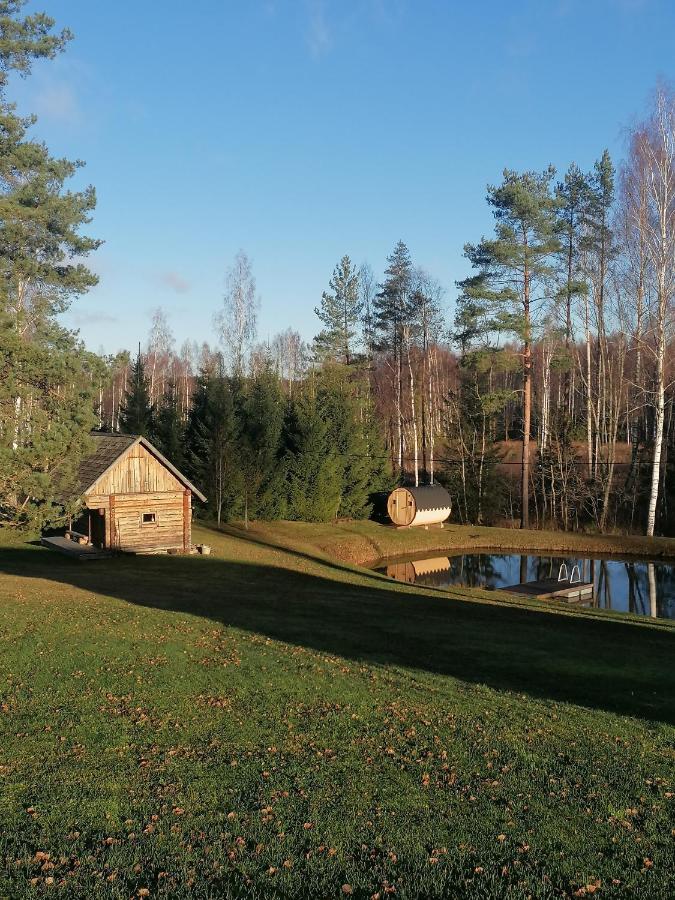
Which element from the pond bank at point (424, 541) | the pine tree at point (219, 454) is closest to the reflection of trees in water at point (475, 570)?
the pond bank at point (424, 541)

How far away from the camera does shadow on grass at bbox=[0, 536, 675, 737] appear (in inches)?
Result: 521

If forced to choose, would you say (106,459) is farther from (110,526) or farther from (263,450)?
(263,450)

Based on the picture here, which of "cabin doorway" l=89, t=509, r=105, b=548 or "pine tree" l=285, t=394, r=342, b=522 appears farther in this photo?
"pine tree" l=285, t=394, r=342, b=522

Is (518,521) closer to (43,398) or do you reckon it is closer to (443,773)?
(43,398)

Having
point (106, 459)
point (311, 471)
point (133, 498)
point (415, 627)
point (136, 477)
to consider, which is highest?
point (106, 459)

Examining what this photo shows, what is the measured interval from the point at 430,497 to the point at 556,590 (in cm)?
1671

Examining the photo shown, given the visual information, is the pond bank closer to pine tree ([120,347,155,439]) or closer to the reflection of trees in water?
the reflection of trees in water

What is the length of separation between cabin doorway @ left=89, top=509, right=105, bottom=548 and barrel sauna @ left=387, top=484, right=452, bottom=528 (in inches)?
751

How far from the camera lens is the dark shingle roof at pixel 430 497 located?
44062 millimetres

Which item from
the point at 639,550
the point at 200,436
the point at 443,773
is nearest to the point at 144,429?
the point at 200,436

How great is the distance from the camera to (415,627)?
17.8 m

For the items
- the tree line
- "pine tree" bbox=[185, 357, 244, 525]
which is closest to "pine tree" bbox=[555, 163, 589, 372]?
the tree line

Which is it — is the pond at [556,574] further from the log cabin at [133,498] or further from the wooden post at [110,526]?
the wooden post at [110,526]

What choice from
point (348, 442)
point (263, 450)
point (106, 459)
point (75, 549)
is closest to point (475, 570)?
point (348, 442)
